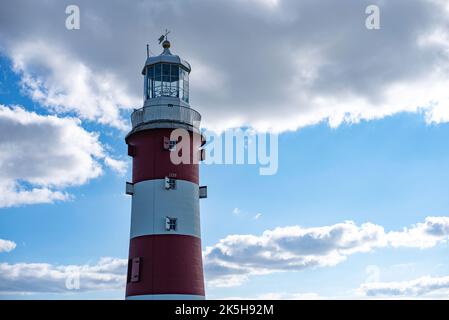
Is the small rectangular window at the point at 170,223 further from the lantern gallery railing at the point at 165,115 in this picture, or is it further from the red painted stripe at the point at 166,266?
the lantern gallery railing at the point at 165,115

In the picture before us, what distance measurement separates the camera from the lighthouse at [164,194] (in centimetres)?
3603

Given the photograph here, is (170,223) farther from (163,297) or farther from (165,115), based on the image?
(165,115)

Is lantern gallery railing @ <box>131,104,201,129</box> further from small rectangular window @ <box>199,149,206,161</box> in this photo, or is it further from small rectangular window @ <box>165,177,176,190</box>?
small rectangular window @ <box>165,177,176,190</box>

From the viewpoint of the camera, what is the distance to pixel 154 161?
3769 centimetres

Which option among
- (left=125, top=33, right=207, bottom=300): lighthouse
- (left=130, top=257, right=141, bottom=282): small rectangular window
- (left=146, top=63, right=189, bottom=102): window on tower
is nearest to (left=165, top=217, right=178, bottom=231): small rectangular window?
(left=125, top=33, right=207, bottom=300): lighthouse

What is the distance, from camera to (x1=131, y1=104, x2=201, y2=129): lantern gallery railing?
38.6 metres

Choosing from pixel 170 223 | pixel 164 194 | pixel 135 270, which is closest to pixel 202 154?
pixel 164 194

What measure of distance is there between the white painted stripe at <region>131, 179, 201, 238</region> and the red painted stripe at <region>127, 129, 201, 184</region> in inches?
17.1

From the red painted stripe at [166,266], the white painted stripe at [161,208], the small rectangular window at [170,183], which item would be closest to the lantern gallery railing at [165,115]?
the small rectangular window at [170,183]
